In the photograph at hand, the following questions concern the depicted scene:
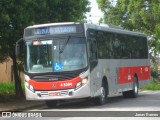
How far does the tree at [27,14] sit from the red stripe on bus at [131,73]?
11.4 feet

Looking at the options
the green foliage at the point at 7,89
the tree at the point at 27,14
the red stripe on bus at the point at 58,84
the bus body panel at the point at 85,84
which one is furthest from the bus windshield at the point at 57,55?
the green foliage at the point at 7,89

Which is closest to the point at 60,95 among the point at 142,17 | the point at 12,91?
the point at 12,91

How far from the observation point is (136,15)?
48094 mm

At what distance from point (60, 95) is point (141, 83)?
10054mm

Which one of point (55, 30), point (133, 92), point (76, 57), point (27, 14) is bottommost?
point (133, 92)

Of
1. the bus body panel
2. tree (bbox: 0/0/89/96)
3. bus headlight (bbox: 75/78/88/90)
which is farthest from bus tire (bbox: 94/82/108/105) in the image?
tree (bbox: 0/0/89/96)

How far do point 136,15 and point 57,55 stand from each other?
30076 millimetres

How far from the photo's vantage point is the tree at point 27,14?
2061 centimetres

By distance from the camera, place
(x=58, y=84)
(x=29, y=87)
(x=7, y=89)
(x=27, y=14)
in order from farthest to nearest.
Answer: (x=7, y=89) → (x=27, y=14) → (x=29, y=87) → (x=58, y=84)

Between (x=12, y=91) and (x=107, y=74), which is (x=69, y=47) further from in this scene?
(x=12, y=91)

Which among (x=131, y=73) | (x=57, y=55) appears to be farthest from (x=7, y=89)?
(x=57, y=55)

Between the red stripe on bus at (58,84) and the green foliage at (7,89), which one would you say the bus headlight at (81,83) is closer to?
the red stripe on bus at (58,84)

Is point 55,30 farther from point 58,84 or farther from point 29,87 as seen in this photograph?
point 29,87

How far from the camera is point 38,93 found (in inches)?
748
